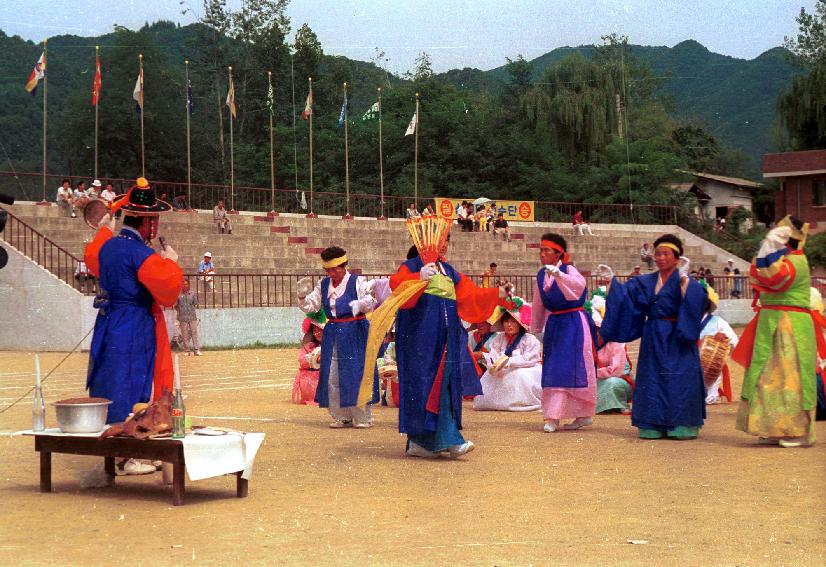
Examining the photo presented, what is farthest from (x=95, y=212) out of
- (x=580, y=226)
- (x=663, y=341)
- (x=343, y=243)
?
(x=580, y=226)

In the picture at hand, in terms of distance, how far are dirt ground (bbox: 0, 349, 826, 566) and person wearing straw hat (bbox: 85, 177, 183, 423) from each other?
66 centimetres

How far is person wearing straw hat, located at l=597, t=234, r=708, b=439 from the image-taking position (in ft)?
34.3

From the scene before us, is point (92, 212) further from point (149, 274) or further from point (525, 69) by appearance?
point (525, 69)

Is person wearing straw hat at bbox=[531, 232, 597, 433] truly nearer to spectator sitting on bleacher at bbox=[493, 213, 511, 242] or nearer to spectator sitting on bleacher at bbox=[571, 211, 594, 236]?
spectator sitting on bleacher at bbox=[493, 213, 511, 242]

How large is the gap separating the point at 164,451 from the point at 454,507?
1.74m

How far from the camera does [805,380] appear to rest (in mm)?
9922

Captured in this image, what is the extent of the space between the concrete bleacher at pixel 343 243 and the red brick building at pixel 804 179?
3.34 meters

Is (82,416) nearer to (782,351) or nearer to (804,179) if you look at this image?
(782,351)

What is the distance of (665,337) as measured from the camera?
414 inches

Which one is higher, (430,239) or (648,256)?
(430,239)

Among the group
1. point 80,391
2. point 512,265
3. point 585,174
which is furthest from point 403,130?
point 80,391

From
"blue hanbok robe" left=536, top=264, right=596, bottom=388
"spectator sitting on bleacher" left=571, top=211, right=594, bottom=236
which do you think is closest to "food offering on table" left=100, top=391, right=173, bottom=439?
"blue hanbok robe" left=536, top=264, right=596, bottom=388

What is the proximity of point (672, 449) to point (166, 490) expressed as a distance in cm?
417

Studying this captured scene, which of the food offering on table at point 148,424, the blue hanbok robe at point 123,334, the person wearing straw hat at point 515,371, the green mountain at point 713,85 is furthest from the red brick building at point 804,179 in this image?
the food offering on table at point 148,424
